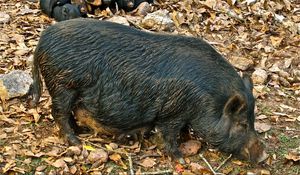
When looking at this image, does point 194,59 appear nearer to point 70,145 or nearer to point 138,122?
point 138,122

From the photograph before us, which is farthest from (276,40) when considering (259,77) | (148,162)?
(148,162)

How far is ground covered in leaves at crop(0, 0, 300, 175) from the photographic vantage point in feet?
14.1

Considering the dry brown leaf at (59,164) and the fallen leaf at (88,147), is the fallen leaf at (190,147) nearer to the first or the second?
the fallen leaf at (88,147)

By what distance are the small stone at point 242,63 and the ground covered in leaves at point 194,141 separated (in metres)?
0.01

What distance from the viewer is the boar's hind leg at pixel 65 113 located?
4.20 meters

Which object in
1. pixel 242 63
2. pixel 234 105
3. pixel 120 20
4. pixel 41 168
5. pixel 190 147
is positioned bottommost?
pixel 41 168

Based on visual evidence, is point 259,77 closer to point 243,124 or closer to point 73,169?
point 243,124

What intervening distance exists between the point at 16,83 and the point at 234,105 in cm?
195

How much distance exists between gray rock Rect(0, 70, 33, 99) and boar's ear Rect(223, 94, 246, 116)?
1807 mm

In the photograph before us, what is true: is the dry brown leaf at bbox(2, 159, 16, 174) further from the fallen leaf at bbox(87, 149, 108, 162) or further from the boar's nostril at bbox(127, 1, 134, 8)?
the boar's nostril at bbox(127, 1, 134, 8)

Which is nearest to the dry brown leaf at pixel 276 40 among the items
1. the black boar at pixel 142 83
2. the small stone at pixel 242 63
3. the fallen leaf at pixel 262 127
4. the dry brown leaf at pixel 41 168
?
the small stone at pixel 242 63

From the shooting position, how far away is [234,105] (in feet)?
13.6

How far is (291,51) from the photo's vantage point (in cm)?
659

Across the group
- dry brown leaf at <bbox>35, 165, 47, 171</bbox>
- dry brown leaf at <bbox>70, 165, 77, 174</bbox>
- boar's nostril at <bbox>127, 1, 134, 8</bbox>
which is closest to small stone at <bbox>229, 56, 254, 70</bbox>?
boar's nostril at <bbox>127, 1, 134, 8</bbox>
